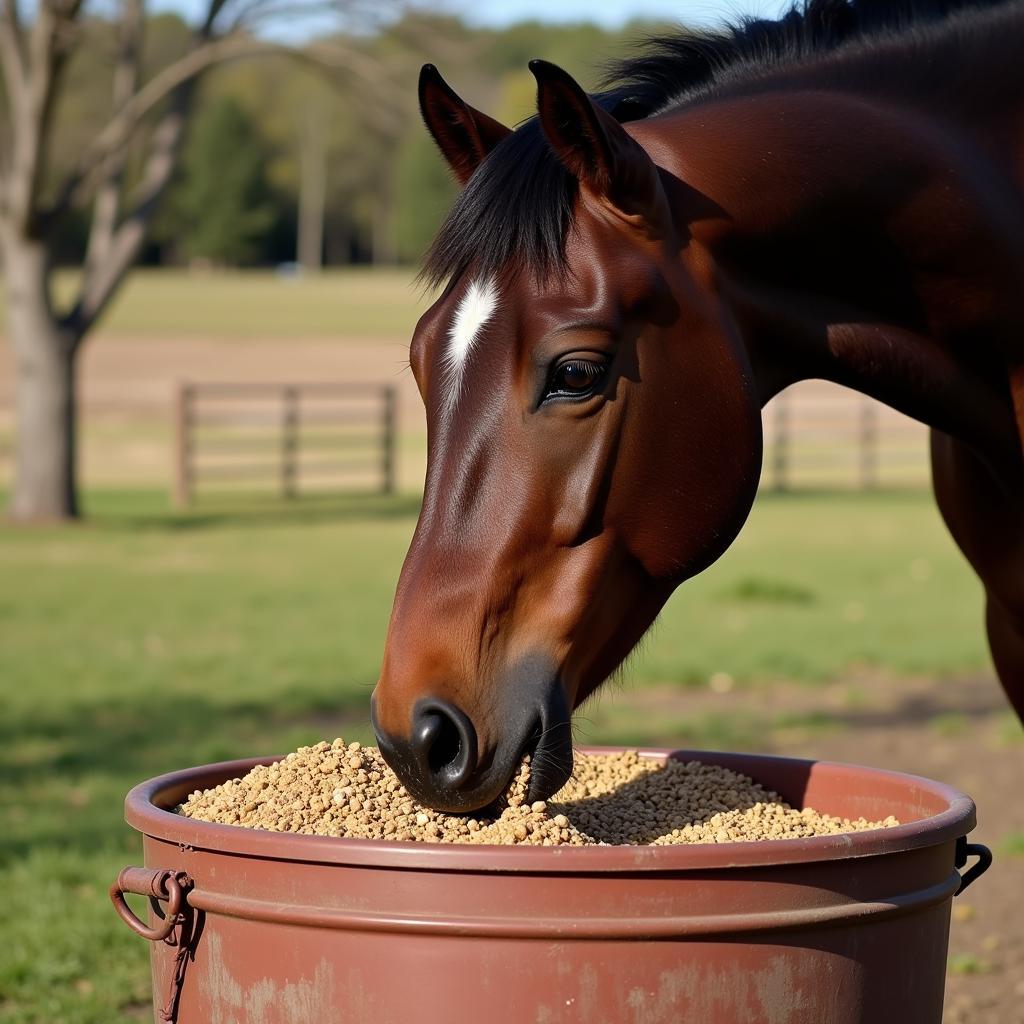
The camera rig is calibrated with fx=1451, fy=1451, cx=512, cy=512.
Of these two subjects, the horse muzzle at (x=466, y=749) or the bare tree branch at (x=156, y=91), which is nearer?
the horse muzzle at (x=466, y=749)

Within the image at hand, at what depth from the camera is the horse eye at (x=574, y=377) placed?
2.07 meters

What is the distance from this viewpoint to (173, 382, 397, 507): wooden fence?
64.0 ft

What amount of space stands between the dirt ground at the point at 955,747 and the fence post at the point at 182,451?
11158 mm

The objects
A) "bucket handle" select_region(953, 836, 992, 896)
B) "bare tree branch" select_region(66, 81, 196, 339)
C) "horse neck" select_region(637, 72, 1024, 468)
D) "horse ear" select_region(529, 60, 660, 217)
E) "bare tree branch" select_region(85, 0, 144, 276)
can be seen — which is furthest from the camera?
"bare tree branch" select_region(85, 0, 144, 276)

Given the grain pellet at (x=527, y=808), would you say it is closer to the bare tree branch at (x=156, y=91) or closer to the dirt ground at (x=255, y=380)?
the bare tree branch at (x=156, y=91)

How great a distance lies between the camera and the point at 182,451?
18.7 m

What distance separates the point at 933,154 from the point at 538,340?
0.90m

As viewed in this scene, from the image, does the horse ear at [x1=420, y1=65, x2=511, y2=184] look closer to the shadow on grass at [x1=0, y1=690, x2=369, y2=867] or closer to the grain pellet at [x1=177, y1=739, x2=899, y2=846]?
the grain pellet at [x1=177, y1=739, x2=899, y2=846]

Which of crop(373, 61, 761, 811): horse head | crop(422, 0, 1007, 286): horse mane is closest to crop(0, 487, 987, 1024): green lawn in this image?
crop(373, 61, 761, 811): horse head

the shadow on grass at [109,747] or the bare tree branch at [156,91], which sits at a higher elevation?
the bare tree branch at [156,91]

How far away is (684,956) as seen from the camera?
184 centimetres

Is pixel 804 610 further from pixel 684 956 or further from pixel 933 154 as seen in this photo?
pixel 684 956

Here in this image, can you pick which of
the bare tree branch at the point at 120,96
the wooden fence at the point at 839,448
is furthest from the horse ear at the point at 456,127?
the wooden fence at the point at 839,448

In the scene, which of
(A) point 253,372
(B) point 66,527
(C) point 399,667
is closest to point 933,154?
(C) point 399,667
